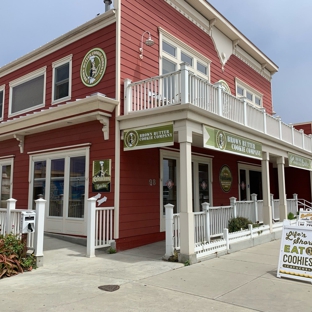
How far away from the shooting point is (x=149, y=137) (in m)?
8.51

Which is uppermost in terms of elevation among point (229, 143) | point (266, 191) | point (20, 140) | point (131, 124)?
point (20, 140)

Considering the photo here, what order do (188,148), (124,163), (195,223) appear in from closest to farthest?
(188,148)
(195,223)
(124,163)

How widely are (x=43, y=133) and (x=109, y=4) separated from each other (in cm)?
533

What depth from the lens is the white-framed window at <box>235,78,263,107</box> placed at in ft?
53.6

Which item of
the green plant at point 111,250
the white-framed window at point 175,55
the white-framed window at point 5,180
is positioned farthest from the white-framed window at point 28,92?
the green plant at point 111,250

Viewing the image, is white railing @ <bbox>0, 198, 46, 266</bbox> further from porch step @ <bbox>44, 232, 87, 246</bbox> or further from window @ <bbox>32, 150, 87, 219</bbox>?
window @ <bbox>32, 150, 87, 219</bbox>

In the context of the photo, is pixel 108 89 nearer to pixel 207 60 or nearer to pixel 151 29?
pixel 151 29

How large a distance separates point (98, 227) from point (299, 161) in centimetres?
1036

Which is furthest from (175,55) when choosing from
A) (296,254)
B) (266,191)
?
(296,254)

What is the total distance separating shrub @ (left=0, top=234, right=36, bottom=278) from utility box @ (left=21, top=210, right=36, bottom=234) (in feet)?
1.08

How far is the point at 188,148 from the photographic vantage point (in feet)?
26.2

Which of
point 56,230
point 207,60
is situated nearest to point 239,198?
point 207,60

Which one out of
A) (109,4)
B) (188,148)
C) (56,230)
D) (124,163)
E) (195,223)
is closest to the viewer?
(188,148)

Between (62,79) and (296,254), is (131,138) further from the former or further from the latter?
(296,254)
